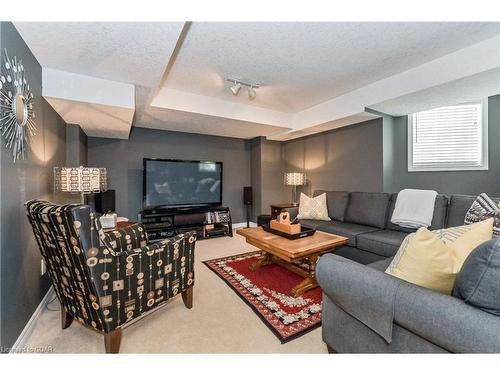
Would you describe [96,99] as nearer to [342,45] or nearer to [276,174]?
[342,45]

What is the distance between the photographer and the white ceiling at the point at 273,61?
179 cm

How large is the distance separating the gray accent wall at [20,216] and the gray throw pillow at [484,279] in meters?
2.29

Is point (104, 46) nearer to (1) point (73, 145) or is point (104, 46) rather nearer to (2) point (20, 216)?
(2) point (20, 216)

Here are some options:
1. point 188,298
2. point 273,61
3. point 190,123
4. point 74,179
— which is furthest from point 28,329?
point 190,123

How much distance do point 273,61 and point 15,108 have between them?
2208 millimetres

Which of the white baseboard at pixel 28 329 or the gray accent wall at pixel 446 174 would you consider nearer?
the white baseboard at pixel 28 329

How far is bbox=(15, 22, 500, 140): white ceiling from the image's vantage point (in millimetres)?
1794

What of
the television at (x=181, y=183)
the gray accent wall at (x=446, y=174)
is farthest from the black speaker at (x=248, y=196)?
the gray accent wall at (x=446, y=174)

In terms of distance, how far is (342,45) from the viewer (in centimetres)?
221

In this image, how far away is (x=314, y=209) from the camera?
3.60m

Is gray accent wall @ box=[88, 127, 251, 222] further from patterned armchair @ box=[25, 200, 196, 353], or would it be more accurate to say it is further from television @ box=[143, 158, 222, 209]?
patterned armchair @ box=[25, 200, 196, 353]

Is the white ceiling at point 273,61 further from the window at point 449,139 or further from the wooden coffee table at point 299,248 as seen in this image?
the wooden coffee table at point 299,248
